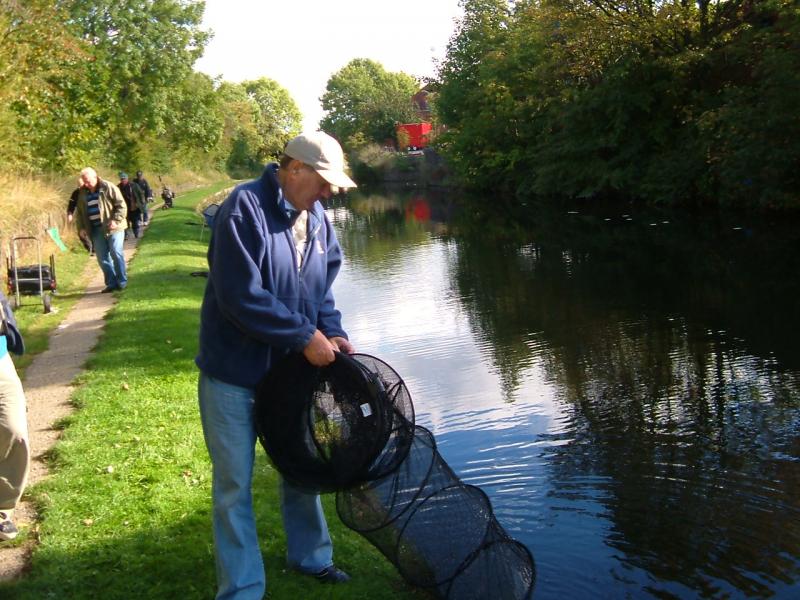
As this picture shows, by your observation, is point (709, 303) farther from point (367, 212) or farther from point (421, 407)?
point (367, 212)

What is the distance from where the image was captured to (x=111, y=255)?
15.3 meters

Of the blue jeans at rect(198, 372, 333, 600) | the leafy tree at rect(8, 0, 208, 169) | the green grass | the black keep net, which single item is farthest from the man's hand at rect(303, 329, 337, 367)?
the leafy tree at rect(8, 0, 208, 169)

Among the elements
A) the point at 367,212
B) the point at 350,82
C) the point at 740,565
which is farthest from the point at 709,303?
the point at 350,82

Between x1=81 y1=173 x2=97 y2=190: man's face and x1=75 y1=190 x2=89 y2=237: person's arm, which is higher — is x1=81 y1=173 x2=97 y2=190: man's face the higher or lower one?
the higher one

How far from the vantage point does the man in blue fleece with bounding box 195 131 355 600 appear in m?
3.99

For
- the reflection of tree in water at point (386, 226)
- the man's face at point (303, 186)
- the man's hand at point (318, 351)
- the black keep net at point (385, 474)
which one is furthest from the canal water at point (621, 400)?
the reflection of tree in water at point (386, 226)

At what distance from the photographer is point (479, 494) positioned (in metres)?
5.18

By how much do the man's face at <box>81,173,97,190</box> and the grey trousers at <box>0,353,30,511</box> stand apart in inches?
385

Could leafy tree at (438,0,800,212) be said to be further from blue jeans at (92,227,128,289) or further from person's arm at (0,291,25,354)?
person's arm at (0,291,25,354)

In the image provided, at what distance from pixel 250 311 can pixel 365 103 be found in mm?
106736

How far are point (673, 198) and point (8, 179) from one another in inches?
859

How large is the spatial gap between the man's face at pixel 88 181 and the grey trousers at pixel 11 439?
32.1 ft

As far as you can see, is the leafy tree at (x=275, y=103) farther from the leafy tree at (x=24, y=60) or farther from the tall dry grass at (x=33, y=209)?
the leafy tree at (x=24, y=60)

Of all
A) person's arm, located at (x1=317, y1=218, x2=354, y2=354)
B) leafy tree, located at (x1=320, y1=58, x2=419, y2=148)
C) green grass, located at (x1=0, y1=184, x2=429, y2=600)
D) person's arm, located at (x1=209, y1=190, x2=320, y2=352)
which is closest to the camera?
person's arm, located at (x1=209, y1=190, x2=320, y2=352)
